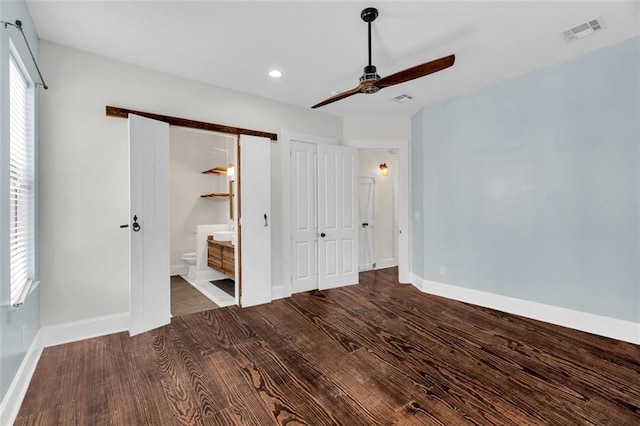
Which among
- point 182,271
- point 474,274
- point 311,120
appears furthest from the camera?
point 182,271

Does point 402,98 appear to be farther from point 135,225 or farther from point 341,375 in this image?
point 135,225

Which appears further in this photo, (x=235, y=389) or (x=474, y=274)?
(x=474, y=274)

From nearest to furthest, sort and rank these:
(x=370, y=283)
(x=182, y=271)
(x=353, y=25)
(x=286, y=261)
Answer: (x=353, y=25), (x=286, y=261), (x=370, y=283), (x=182, y=271)

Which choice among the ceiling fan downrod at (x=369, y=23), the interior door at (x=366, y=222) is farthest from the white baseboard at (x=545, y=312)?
the ceiling fan downrod at (x=369, y=23)

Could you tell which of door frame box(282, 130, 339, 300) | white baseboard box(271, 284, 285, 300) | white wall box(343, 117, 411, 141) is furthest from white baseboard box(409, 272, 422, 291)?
white wall box(343, 117, 411, 141)

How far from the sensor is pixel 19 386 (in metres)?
1.95

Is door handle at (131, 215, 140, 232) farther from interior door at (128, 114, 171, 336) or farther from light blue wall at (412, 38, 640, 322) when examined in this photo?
light blue wall at (412, 38, 640, 322)

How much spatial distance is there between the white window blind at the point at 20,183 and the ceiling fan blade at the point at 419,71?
2728mm

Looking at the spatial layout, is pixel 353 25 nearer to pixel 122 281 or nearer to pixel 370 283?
pixel 122 281

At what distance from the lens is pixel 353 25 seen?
2.42 meters

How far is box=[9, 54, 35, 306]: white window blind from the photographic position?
204 cm

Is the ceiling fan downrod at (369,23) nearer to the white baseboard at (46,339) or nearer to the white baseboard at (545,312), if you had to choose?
the white baseboard at (545,312)

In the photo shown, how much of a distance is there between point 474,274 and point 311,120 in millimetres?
3177

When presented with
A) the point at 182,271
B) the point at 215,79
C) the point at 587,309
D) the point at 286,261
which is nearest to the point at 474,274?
the point at 587,309
